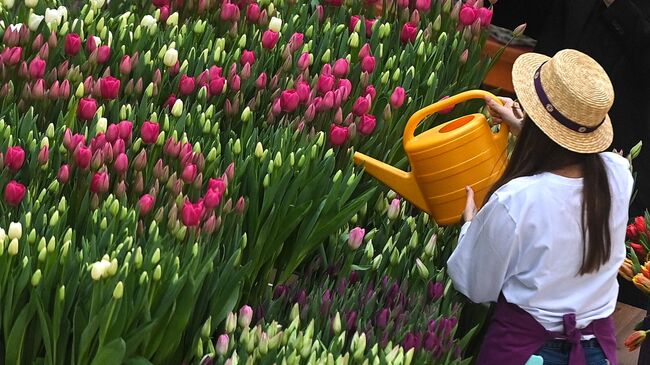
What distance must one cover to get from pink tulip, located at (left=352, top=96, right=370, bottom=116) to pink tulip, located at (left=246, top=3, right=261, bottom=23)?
24.8 inches

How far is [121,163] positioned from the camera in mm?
2697

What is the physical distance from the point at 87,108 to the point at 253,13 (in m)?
0.96

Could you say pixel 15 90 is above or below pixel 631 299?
above

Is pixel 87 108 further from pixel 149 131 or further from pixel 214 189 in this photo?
pixel 214 189

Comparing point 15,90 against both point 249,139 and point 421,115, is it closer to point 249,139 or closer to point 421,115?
point 249,139

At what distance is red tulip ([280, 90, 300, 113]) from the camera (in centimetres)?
319

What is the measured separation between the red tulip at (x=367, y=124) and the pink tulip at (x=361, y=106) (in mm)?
20

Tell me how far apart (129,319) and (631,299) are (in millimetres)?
2808

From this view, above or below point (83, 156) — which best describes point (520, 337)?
below

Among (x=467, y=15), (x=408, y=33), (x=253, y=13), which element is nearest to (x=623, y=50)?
(x=467, y=15)

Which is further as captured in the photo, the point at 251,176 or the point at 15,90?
the point at 15,90

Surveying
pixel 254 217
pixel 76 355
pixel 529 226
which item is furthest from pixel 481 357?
pixel 76 355

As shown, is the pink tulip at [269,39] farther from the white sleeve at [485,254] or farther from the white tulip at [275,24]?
the white sleeve at [485,254]

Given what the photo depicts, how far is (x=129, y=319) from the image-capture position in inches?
92.2
